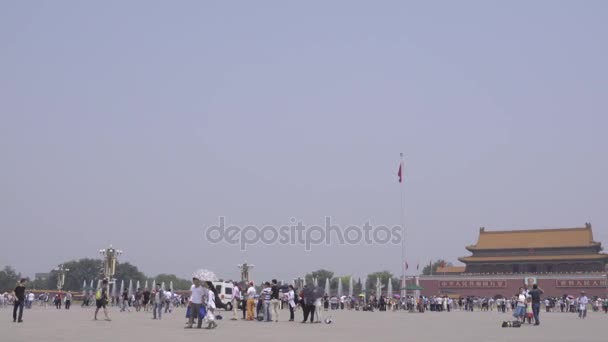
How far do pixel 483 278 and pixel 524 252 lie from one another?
5.57 metres

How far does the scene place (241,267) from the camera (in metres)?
65.1

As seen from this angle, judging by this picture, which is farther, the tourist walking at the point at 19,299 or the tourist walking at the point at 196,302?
the tourist walking at the point at 19,299

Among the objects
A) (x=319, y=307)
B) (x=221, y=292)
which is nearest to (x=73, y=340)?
(x=319, y=307)

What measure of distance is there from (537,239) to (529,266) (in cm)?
362

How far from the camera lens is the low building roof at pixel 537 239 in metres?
73.9

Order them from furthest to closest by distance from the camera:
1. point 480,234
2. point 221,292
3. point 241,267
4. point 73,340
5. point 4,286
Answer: point 4,286 → point 480,234 → point 241,267 → point 221,292 → point 73,340

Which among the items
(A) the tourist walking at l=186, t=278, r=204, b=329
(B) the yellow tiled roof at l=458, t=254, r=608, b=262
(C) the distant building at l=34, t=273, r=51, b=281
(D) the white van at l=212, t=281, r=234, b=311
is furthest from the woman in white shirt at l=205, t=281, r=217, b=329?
(C) the distant building at l=34, t=273, r=51, b=281

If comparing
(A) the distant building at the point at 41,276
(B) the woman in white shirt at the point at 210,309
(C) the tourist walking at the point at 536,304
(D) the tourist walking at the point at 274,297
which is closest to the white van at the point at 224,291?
(D) the tourist walking at the point at 274,297

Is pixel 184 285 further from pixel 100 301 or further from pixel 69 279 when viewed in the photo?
pixel 100 301

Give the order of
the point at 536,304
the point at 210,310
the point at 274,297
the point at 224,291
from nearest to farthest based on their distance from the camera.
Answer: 1. the point at 210,310
2. the point at 536,304
3. the point at 274,297
4. the point at 224,291

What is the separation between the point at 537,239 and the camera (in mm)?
75562

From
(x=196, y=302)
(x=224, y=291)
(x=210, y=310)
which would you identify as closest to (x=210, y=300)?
(x=210, y=310)

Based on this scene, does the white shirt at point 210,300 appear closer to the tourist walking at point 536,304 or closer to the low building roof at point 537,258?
the tourist walking at point 536,304

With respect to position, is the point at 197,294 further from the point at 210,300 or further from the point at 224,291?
the point at 224,291
